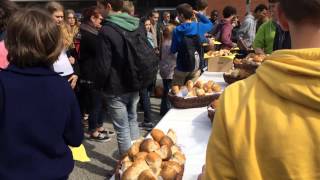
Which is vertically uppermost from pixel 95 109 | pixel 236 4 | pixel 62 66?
pixel 62 66

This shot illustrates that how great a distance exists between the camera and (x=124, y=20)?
306cm

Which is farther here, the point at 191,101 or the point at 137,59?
the point at 137,59

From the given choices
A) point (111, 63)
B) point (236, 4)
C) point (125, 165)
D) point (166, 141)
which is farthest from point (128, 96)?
point (236, 4)

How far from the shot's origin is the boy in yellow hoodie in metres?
0.78

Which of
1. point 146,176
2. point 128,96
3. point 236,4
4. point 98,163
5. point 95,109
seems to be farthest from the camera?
point 236,4

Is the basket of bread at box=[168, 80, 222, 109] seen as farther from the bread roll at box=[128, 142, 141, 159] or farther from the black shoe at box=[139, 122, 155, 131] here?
the black shoe at box=[139, 122, 155, 131]

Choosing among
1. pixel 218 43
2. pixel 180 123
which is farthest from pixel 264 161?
pixel 218 43

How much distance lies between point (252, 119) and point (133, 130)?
2791 millimetres

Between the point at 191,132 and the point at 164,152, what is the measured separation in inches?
22.9

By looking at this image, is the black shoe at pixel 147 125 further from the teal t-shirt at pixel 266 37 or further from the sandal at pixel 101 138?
the teal t-shirt at pixel 266 37

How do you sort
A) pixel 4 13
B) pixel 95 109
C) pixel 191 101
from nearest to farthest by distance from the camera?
1. pixel 4 13
2. pixel 191 101
3. pixel 95 109

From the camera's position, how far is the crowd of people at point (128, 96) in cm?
79

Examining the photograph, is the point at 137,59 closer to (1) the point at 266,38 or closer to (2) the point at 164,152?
(2) the point at 164,152

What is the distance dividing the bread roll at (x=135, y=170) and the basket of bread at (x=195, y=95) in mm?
1206
